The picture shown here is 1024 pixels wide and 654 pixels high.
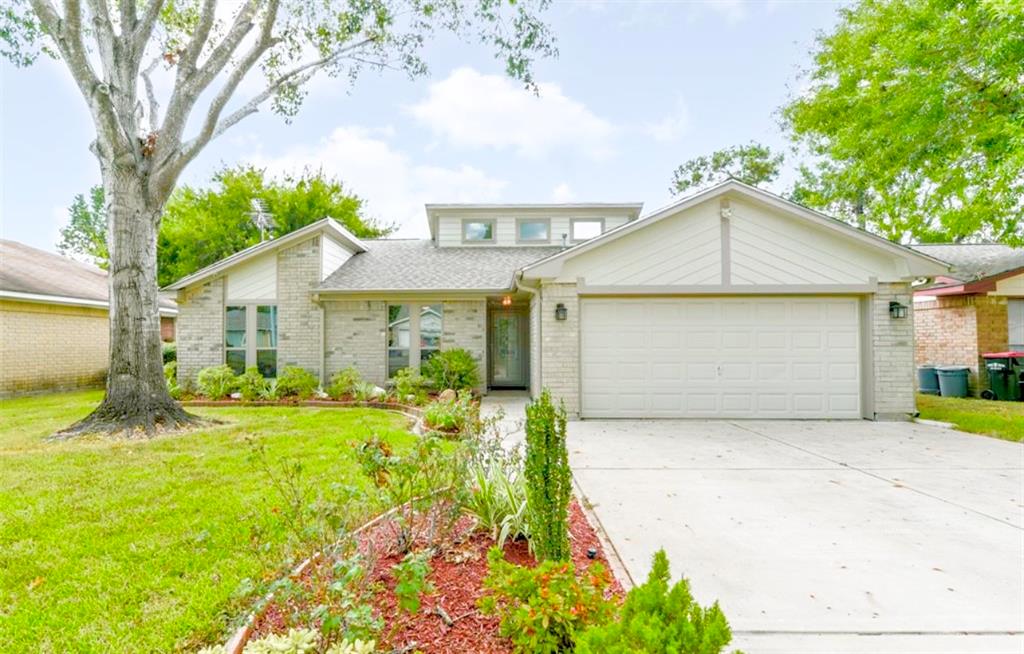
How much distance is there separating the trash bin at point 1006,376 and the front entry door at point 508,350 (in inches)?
446

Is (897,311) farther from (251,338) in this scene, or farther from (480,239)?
(251,338)

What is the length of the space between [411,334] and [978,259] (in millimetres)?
16551

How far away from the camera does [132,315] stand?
809cm

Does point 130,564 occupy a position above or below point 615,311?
below

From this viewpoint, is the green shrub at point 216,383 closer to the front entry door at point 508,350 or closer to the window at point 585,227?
the front entry door at point 508,350

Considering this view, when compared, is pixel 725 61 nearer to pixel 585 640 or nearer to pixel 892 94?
pixel 892 94

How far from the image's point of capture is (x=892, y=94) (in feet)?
37.2

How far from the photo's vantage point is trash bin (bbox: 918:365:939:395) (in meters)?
12.5

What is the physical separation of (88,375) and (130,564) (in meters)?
15.0

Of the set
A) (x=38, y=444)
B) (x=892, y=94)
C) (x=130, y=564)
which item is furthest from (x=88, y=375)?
(x=892, y=94)

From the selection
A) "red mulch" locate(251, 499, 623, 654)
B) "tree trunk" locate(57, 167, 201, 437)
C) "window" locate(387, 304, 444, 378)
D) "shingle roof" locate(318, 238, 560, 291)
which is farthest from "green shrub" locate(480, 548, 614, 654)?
"window" locate(387, 304, 444, 378)

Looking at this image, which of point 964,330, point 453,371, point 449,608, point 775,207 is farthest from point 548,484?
point 964,330

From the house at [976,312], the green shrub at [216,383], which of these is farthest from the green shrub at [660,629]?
the house at [976,312]

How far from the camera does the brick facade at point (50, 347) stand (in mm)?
11836
